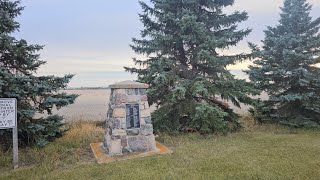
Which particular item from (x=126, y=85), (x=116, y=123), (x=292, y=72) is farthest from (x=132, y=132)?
(x=292, y=72)

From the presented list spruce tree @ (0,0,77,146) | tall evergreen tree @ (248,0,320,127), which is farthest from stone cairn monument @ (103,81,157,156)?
tall evergreen tree @ (248,0,320,127)

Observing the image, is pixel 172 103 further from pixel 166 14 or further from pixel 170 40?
pixel 166 14

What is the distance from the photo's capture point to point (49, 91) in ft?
31.3

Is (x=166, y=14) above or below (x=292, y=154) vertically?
above

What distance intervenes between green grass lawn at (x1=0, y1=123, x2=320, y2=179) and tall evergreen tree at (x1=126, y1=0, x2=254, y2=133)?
1233 mm

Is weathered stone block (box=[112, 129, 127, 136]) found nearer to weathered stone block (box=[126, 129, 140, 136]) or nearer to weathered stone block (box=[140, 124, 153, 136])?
weathered stone block (box=[126, 129, 140, 136])

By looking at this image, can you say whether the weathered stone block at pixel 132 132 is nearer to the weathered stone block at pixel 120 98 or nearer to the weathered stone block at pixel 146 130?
the weathered stone block at pixel 146 130

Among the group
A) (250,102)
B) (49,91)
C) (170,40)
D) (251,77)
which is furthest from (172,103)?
(251,77)

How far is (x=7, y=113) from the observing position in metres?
7.77

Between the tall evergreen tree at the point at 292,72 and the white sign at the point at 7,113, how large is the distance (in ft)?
32.1

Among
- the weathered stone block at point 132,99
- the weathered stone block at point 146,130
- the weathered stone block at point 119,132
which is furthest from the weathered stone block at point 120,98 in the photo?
the weathered stone block at point 146,130

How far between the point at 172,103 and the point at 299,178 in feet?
19.5

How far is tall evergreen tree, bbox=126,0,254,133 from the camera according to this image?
37.0ft

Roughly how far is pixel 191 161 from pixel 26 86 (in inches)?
202
